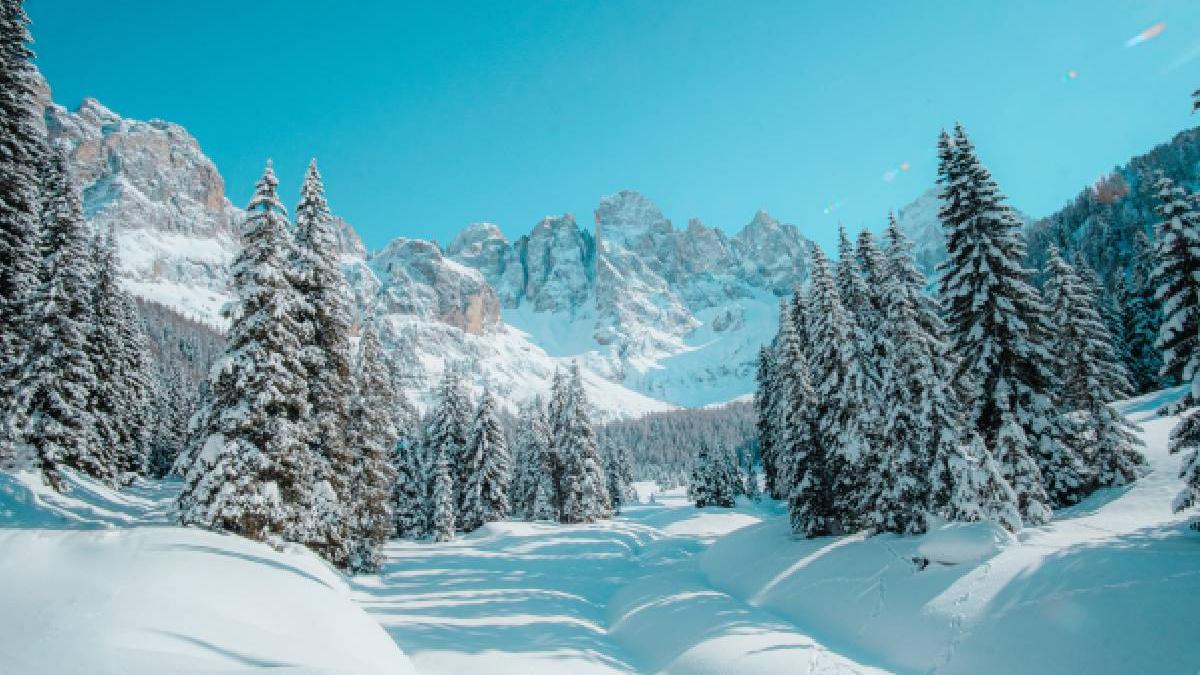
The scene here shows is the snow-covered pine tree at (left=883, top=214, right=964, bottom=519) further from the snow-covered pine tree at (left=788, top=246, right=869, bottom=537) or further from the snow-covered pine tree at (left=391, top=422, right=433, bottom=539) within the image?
the snow-covered pine tree at (left=391, top=422, right=433, bottom=539)

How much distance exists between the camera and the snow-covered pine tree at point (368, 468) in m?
26.5

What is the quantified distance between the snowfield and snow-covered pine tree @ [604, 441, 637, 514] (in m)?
46.0

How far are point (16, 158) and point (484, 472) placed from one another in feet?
112

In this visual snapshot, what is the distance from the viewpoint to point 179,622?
6.91 m

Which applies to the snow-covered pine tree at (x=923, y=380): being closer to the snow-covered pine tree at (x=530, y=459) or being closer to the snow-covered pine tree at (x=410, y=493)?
the snow-covered pine tree at (x=410, y=493)

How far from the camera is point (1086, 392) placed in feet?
89.2

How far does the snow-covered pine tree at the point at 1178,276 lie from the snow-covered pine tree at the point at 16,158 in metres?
34.1

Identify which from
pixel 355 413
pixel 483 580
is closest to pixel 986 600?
pixel 483 580

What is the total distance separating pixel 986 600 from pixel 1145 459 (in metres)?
17.1

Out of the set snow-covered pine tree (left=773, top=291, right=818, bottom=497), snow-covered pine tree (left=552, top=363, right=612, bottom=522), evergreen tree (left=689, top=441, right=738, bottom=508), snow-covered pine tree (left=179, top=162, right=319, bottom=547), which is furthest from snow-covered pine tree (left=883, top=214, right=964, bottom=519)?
evergreen tree (left=689, top=441, right=738, bottom=508)

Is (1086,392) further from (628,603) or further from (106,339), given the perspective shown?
(106,339)

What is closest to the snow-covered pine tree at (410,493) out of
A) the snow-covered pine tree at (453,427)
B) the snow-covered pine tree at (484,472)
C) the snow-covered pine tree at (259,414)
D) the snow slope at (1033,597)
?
the snow-covered pine tree at (453,427)

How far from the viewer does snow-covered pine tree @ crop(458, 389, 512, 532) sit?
47188mm

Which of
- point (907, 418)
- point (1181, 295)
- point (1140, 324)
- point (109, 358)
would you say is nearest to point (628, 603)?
point (907, 418)
